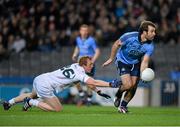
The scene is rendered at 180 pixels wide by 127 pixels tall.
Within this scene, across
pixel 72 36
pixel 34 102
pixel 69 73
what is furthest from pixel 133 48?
pixel 72 36

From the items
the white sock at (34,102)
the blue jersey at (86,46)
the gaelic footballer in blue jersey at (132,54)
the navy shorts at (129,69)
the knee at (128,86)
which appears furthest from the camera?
the blue jersey at (86,46)

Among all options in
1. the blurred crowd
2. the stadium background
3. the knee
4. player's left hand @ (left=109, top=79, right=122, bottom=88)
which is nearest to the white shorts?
player's left hand @ (left=109, top=79, right=122, bottom=88)

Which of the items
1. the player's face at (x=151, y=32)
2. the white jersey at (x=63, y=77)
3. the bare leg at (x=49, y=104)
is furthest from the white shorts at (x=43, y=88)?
the player's face at (x=151, y=32)

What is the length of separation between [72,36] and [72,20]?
854 millimetres

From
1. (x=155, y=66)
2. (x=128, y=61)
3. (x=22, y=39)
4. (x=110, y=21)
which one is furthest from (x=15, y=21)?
(x=128, y=61)

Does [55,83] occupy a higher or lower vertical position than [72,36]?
lower

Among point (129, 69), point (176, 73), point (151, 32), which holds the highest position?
point (176, 73)

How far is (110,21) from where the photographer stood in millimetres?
29359

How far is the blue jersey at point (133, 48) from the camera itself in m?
17.1

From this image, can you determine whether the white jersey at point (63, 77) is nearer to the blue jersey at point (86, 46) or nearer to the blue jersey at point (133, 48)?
the blue jersey at point (133, 48)

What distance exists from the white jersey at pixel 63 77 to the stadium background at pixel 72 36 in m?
9.03

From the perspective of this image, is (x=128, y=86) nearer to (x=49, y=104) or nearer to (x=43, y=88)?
(x=49, y=104)

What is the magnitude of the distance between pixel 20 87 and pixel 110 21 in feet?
16.3

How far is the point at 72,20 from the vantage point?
29.4 metres
